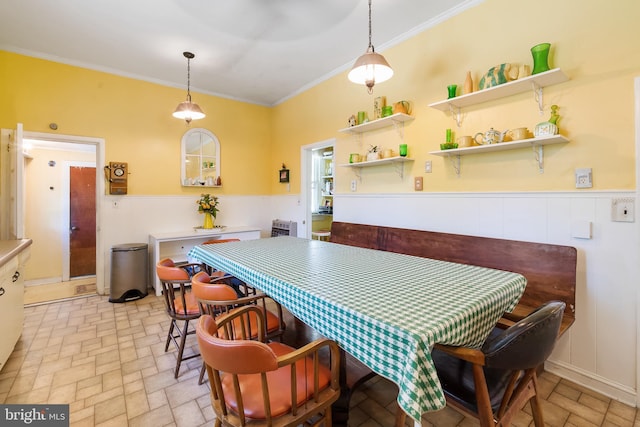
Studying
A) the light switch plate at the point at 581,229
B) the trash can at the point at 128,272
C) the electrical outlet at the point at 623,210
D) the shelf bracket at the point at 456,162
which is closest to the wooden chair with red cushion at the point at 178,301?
the trash can at the point at 128,272

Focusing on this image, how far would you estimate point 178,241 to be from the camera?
429 centimetres

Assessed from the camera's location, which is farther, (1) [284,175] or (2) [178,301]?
(1) [284,175]

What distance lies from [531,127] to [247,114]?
163 inches

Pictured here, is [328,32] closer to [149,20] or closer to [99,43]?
[149,20]

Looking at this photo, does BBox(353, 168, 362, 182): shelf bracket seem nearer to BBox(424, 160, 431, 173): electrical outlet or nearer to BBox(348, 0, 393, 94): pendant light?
BBox(424, 160, 431, 173): electrical outlet

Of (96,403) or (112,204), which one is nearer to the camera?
(96,403)

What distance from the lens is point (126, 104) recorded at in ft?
12.9

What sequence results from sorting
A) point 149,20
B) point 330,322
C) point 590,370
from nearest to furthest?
point 330,322
point 590,370
point 149,20

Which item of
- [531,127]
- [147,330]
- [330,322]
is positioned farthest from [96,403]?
[531,127]

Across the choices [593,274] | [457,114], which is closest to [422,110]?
[457,114]

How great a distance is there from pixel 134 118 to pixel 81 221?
2.05 meters

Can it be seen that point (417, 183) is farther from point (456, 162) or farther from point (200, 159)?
point (200, 159)

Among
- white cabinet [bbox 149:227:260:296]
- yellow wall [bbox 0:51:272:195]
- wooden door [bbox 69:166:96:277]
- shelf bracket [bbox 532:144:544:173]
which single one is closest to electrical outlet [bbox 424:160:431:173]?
shelf bracket [bbox 532:144:544:173]

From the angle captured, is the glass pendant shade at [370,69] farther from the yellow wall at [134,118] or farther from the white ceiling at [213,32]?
the yellow wall at [134,118]
